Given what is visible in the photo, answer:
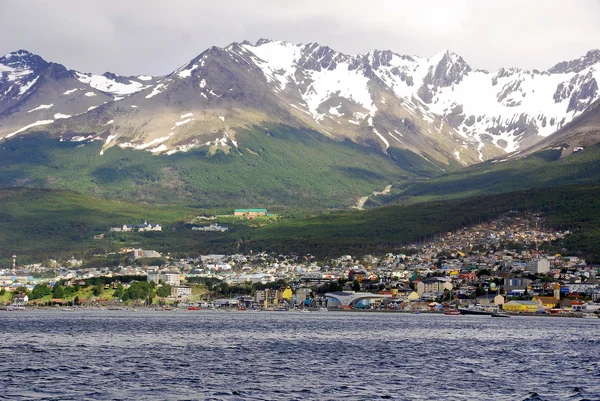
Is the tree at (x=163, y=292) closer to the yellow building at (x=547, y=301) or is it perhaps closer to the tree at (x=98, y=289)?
the tree at (x=98, y=289)

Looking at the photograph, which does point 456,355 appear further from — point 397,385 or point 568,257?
point 568,257

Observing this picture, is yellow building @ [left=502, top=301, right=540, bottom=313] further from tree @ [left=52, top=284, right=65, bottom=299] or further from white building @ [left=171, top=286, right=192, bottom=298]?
tree @ [left=52, top=284, right=65, bottom=299]

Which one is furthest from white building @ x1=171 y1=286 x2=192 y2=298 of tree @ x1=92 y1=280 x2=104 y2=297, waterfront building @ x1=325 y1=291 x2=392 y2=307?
waterfront building @ x1=325 y1=291 x2=392 y2=307

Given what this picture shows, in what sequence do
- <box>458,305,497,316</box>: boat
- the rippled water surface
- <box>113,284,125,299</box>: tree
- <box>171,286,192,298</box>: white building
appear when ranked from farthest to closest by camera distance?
1. <box>171,286,192,298</box>: white building
2. <box>113,284,125,299</box>: tree
3. <box>458,305,497,316</box>: boat
4. the rippled water surface

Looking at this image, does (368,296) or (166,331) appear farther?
(368,296)

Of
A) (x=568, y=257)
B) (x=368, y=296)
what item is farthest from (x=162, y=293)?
(x=568, y=257)

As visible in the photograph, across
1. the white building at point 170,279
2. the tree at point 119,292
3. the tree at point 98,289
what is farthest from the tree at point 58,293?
the white building at point 170,279
